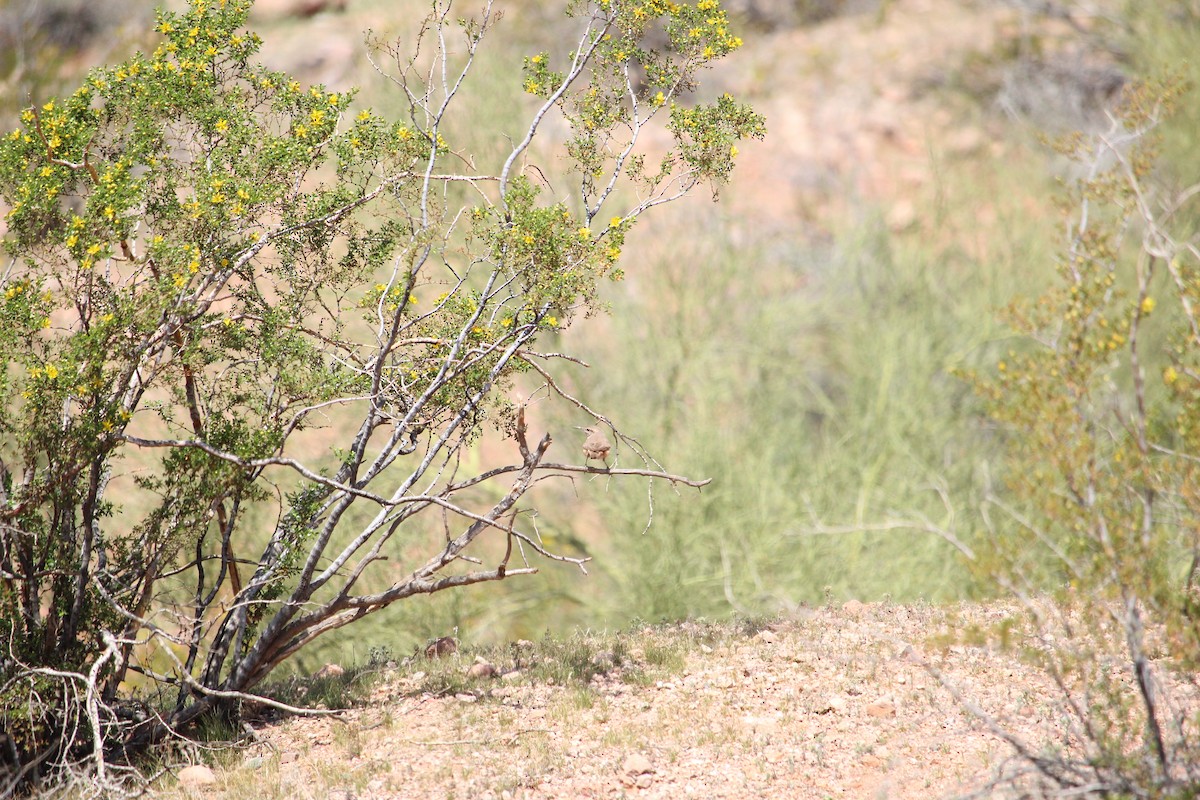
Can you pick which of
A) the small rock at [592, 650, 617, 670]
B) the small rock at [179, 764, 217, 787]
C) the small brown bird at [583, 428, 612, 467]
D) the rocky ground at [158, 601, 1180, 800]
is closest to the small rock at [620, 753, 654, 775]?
the rocky ground at [158, 601, 1180, 800]

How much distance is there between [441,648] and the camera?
8039 millimetres

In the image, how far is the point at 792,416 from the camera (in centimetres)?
1471

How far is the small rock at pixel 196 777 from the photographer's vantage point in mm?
5504

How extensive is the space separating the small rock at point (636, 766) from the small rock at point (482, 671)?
66.7 inches

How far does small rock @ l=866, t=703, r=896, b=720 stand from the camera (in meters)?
5.88

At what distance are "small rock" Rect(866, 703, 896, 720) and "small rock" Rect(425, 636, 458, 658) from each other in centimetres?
308

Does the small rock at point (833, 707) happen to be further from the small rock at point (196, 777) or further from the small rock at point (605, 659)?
the small rock at point (196, 777)

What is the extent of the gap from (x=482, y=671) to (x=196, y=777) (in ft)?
6.20

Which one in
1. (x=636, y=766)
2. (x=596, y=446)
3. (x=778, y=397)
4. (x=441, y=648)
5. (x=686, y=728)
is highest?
(x=778, y=397)

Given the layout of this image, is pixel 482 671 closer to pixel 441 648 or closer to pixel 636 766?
pixel 441 648

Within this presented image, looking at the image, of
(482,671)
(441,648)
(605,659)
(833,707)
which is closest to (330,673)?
(441,648)

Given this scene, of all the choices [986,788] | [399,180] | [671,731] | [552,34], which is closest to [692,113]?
[399,180]

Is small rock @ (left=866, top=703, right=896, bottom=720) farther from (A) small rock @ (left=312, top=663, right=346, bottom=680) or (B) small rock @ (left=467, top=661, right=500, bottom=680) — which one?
(A) small rock @ (left=312, top=663, right=346, bottom=680)

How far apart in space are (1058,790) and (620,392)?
9.57m
